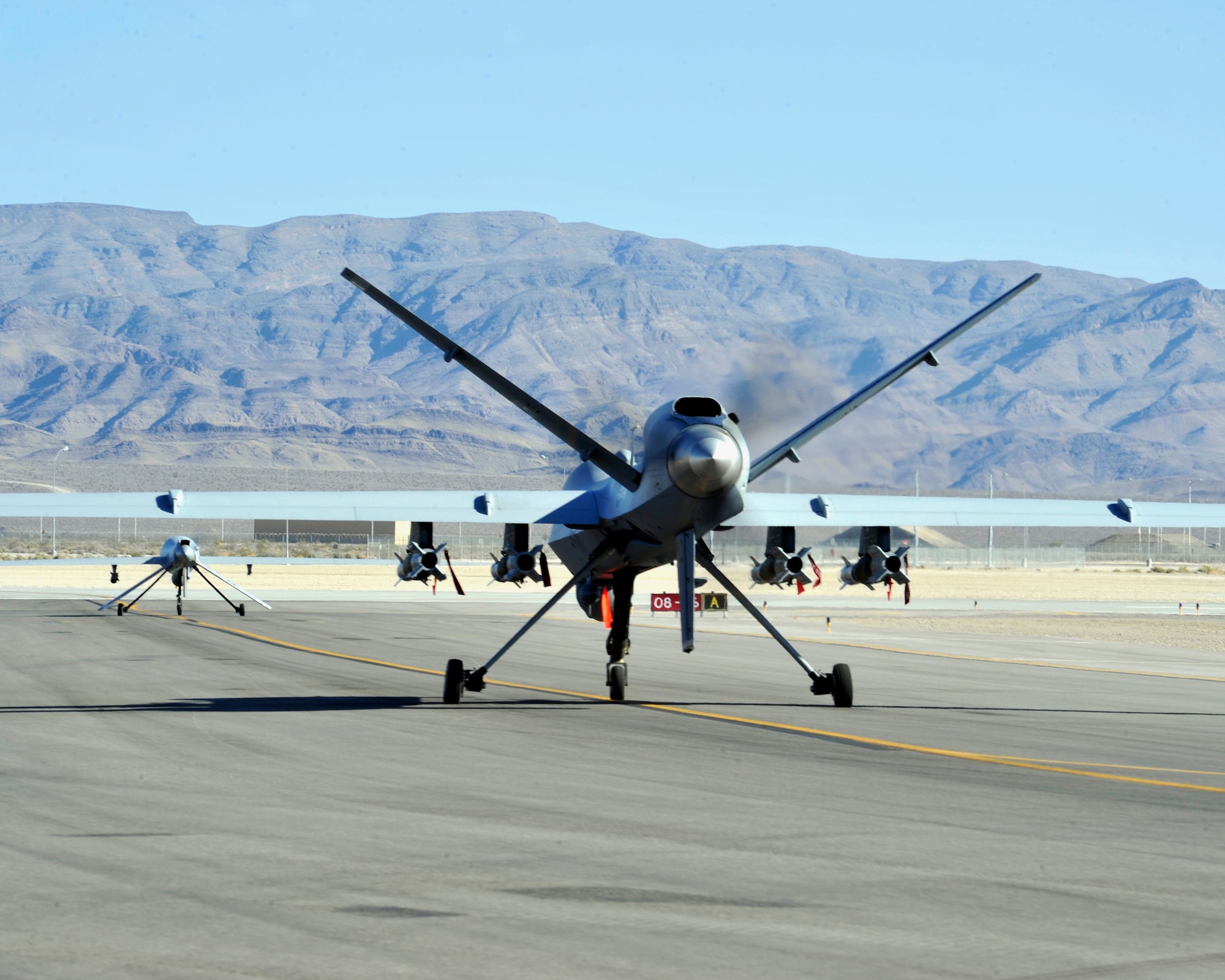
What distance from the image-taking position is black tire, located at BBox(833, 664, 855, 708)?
789 inches

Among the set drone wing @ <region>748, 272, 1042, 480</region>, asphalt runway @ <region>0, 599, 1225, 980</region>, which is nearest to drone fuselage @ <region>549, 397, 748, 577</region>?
drone wing @ <region>748, 272, 1042, 480</region>

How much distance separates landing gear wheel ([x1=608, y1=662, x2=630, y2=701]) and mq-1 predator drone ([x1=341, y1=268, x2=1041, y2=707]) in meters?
0.02

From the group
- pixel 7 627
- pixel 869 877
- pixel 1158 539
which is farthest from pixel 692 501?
pixel 1158 539

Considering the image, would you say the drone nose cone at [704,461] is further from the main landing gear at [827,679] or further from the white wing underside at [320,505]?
the white wing underside at [320,505]

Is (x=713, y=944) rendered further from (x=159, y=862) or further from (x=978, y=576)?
(x=978, y=576)

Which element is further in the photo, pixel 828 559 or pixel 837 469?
pixel 828 559

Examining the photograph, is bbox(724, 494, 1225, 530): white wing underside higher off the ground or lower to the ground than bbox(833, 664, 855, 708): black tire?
higher

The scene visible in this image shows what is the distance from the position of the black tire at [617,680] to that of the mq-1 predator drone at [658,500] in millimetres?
18

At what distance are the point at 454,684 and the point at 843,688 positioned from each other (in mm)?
5409

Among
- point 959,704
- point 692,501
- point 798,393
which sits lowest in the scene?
point 959,704

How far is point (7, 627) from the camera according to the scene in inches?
1540

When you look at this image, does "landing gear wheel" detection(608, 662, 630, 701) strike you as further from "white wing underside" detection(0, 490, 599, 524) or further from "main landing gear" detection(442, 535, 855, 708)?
"white wing underside" detection(0, 490, 599, 524)

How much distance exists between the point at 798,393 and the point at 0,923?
14.8m

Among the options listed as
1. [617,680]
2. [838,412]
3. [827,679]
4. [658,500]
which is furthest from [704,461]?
[617,680]
